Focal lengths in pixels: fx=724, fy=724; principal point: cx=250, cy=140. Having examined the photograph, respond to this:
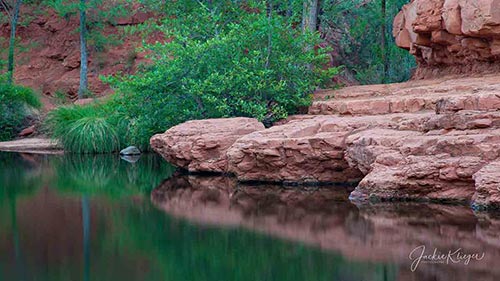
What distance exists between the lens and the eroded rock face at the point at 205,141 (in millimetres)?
13648

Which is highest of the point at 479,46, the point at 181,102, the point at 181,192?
the point at 479,46

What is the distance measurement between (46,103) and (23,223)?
18.4 metres

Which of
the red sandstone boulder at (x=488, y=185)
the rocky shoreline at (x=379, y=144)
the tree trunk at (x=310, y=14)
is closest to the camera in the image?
the red sandstone boulder at (x=488, y=185)

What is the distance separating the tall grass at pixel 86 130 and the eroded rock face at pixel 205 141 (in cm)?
564

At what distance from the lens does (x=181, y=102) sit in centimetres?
1678

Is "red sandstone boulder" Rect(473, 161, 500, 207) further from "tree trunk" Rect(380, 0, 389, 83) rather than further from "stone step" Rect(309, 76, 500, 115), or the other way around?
"tree trunk" Rect(380, 0, 389, 83)

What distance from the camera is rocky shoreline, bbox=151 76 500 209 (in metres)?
Result: 9.52

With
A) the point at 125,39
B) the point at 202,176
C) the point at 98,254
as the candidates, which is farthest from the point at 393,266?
the point at 125,39

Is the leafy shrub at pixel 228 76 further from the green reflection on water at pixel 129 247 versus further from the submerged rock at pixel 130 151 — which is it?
the green reflection on water at pixel 129 247

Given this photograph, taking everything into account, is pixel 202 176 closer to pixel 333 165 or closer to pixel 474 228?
pixel 333 165
